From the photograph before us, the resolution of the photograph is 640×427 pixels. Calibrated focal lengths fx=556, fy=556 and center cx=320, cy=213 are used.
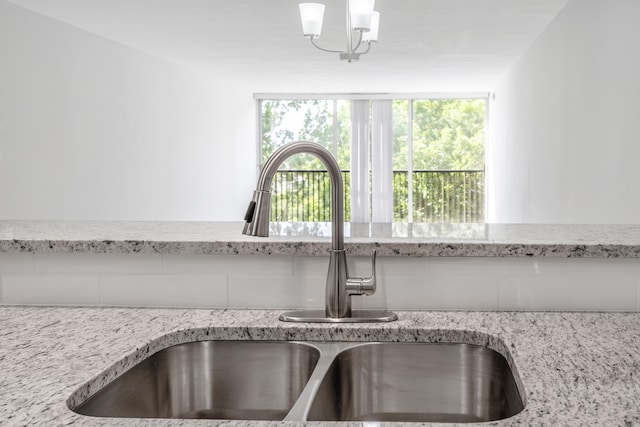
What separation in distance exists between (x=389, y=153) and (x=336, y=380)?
26.5ft

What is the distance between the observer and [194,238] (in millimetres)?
1092

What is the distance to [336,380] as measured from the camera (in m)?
0.87

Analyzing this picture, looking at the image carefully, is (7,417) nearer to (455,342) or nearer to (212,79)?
(455,342)

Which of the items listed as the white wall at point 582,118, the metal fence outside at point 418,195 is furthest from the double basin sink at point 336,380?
the metal fence outside at point 418,195

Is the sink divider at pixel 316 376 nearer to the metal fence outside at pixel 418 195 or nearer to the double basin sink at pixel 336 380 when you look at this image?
the double basin sink at pixel 336 380

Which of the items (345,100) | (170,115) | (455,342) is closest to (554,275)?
(455,342)

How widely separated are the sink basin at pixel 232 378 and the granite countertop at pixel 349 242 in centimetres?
19

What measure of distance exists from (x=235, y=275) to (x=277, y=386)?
0.23 metres

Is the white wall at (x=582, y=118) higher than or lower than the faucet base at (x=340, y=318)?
higher

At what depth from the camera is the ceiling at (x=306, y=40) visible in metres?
4.30

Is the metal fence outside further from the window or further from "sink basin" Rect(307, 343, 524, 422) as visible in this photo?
"sink basin" Rect(307, 343, 524, 422)

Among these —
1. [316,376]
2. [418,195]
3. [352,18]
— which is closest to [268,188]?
[316,376]

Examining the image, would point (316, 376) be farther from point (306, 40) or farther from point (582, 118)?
point (306, 40)

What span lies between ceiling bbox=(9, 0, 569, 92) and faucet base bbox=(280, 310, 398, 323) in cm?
360
